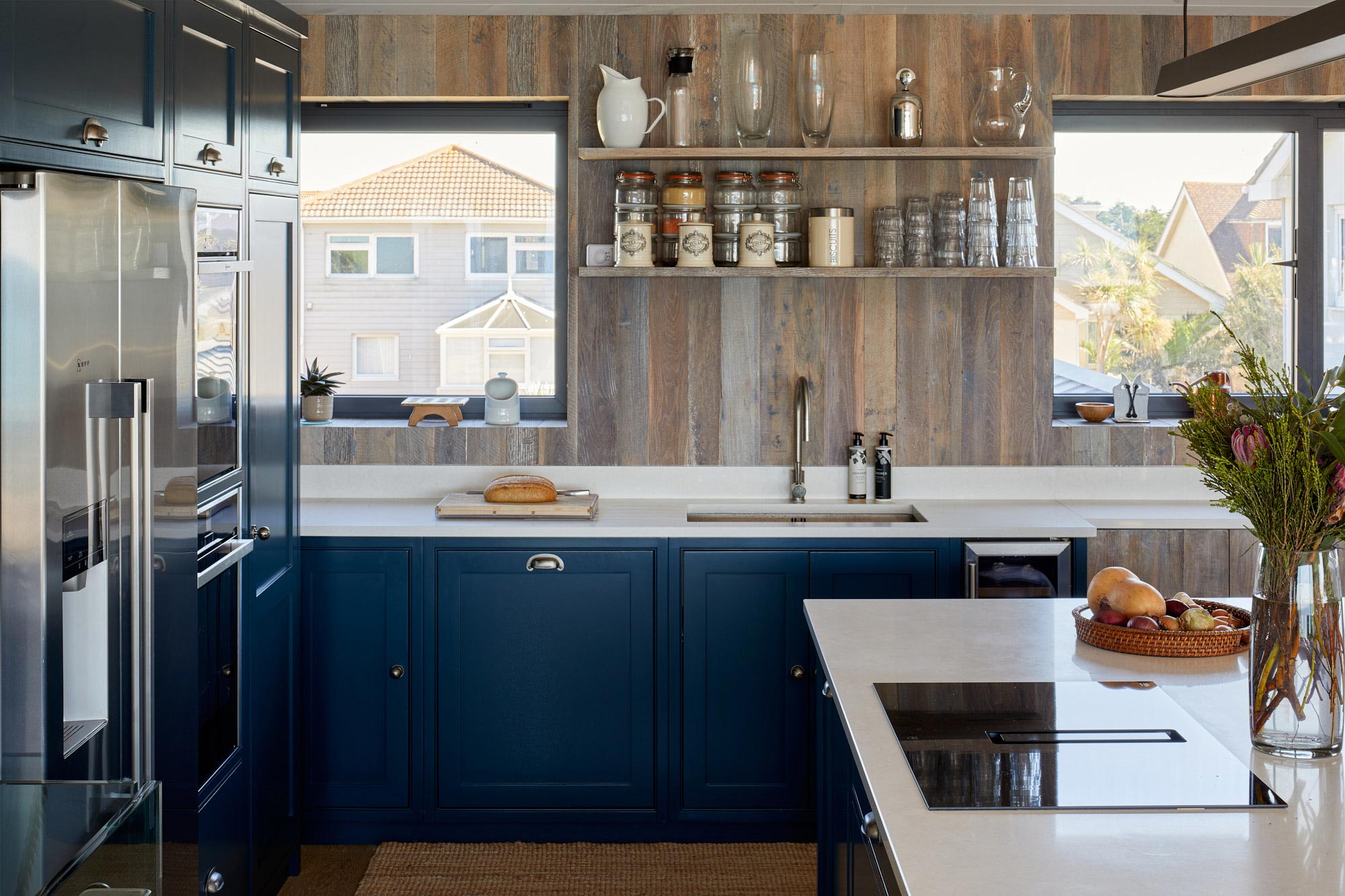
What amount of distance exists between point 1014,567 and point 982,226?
3.40ft

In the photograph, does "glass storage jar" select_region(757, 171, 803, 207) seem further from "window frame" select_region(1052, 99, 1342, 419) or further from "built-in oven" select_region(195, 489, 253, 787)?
"built-in oven" select_region(195, 489, 253, 787)

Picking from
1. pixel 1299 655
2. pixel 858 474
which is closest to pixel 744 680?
pixel 858 474

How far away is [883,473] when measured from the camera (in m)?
3.82

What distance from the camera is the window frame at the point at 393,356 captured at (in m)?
4.05

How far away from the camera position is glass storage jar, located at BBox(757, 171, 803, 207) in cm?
366

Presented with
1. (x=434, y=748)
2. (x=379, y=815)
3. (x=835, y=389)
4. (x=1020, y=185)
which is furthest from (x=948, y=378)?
(x=379, y=815)

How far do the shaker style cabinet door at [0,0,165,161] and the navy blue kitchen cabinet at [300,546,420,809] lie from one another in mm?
1419

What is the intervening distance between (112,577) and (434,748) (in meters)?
1.65

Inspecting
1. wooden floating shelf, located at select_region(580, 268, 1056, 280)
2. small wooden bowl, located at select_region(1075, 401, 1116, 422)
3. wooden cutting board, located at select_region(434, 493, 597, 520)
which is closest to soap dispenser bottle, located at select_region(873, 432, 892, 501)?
wooden floating shelf, located at select_region(580, 268, 1056, 280)

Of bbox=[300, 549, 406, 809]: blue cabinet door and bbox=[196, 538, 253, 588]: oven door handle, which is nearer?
bbox=[196, 538, 253, 588]: oven door handle

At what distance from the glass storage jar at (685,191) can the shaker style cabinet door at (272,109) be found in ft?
3.60

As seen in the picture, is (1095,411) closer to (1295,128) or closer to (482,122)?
(1295,128)

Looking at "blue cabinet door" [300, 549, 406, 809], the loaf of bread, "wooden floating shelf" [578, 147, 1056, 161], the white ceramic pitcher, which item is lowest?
"blue cabinet door" [300, 549, 406, 809]

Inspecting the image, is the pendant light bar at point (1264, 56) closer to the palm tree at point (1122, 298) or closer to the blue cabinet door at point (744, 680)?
the blue cabinet door at point (744, 680)
